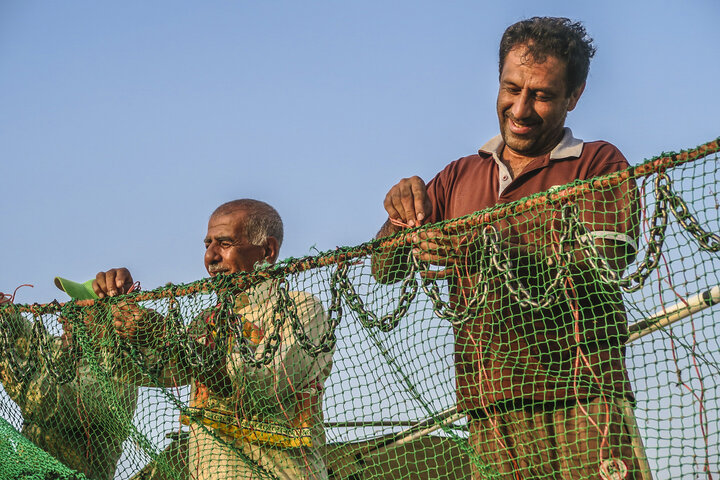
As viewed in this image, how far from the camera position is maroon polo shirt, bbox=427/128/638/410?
3361mm

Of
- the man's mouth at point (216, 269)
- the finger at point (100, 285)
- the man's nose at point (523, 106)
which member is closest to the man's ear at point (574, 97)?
the man's nose at point (523, 106)

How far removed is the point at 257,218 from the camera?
548cm

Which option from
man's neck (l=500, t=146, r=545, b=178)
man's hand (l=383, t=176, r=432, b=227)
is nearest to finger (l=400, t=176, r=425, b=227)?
man's hand (l=383, t=176, r=432, b=227)

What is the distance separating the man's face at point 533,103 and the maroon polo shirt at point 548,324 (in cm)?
18

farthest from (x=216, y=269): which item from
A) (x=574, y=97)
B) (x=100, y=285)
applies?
(x=574, y=97)

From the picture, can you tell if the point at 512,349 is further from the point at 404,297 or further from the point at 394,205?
the point at 394,205

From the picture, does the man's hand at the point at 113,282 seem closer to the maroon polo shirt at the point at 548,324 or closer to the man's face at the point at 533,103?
the maroon polo shirt at the point at 548,324

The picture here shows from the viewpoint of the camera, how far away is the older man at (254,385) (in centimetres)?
417

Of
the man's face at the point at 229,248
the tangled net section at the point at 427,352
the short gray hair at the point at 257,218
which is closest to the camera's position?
the tangled net section at the point at 427,352

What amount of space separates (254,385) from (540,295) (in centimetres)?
154

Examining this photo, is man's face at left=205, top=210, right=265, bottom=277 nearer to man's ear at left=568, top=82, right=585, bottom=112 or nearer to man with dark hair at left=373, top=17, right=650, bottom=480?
man with dark hair at left=373, top=17, right=650, bottom=480

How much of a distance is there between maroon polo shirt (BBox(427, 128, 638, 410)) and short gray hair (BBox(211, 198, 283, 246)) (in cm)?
199

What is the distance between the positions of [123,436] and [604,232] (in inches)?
117

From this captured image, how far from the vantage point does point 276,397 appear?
13.7 ft
